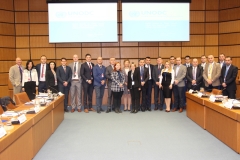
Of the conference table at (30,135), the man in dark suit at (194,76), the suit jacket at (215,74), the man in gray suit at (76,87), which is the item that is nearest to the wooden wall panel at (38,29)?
the man in gray suit at (76,87)

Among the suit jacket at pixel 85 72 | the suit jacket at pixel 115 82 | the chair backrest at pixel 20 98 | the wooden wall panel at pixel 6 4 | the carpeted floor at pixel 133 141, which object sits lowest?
the carpeted floor at pixel 133 141

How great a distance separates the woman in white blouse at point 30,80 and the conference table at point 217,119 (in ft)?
13.4

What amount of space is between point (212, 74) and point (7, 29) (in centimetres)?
669

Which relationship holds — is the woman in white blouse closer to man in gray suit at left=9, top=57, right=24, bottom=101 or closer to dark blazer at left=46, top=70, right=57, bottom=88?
man in gray suit at left=9, top=57, right=24, bottom=101

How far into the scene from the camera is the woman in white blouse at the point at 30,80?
629 centimetres

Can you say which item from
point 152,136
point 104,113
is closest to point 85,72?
point 104,113

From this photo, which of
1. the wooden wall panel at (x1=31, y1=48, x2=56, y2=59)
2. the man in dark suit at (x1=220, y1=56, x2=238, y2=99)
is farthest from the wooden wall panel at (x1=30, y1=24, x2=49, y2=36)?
the man in dark suit at (x1=220, y1=56, x2=238, y2=99)

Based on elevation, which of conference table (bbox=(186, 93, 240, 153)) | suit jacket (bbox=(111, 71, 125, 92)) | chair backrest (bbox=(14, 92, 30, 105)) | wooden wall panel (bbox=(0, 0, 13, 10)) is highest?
wooden wall panel (bbox=(0, 0, 13, 10))

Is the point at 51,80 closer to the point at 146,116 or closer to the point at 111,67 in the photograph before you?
the point at 111,67

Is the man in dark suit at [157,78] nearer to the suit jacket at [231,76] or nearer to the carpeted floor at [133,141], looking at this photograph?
the carpeted floor at [133,141]

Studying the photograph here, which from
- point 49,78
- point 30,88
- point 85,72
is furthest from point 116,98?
point 30,88

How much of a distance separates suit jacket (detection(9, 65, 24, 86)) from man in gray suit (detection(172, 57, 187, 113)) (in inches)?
169

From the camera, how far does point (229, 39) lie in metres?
8.21

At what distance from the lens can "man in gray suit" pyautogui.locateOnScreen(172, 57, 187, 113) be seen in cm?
654
